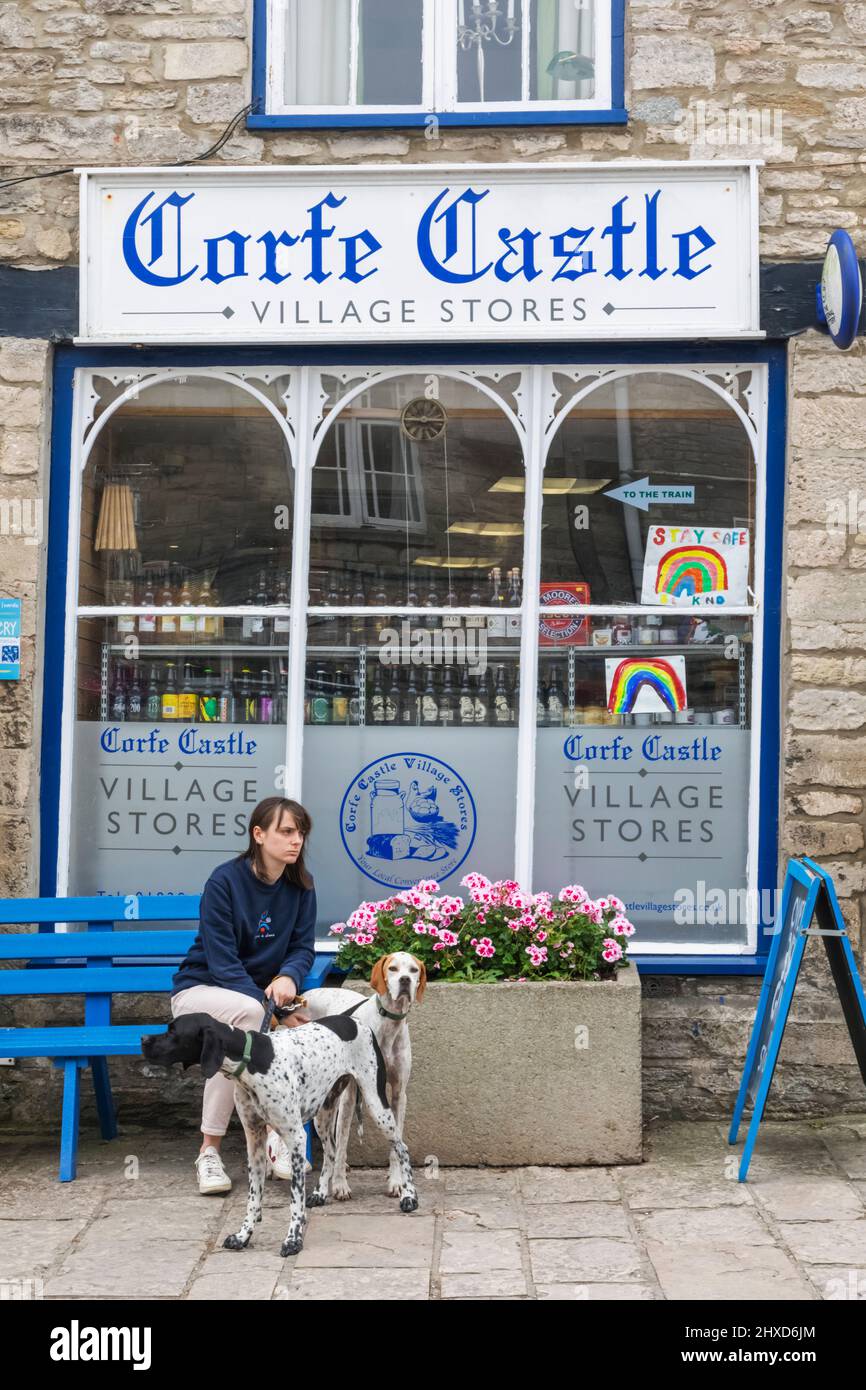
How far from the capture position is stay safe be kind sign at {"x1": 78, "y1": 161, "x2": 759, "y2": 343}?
605 centimetres

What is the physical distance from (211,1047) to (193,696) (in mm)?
2418

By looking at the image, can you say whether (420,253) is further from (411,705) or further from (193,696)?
(193,696)

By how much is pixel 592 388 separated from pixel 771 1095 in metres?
3.09

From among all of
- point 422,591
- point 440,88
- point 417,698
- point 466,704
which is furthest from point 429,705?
point 440,88

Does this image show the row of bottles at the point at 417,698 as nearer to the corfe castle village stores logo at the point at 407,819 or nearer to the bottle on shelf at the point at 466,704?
the bottle on shelf at the point at 466,704

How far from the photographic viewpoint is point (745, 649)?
20.3ft

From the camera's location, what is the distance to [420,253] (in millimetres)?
6105

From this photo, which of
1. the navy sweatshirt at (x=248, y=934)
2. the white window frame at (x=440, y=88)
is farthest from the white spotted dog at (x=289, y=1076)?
the white window frame at (x=440, y=88)

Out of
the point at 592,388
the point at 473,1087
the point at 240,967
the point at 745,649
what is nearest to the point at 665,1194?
the point at 473,1087

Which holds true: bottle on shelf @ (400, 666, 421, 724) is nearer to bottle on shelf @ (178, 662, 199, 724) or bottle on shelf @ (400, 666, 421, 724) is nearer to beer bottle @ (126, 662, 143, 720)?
bottle on shelf @ (178, 662, 199, 724)

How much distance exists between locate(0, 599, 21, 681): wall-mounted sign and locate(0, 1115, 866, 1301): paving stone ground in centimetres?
199

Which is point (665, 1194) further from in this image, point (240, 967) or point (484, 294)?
point (484, 294)

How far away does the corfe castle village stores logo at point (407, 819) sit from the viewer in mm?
6219

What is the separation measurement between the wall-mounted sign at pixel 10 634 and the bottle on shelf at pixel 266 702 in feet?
3.38
